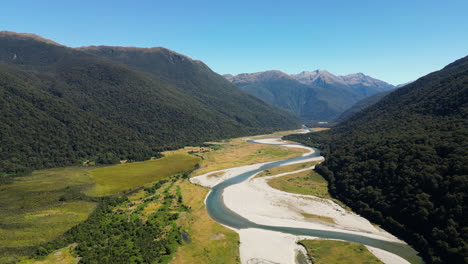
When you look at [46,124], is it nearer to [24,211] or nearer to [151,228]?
[24,211]

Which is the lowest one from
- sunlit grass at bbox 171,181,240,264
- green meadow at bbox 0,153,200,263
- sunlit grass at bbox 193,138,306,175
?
sunlit grass at bbox 171,181,240,264

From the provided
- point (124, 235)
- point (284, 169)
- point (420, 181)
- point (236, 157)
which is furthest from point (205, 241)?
point (236, 157)

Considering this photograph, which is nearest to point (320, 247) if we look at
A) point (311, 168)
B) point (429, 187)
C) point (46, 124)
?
point (429, 187)

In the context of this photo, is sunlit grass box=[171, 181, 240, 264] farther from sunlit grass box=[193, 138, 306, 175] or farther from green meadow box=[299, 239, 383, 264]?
sunlit grass box=[193, 138, 306, 175]

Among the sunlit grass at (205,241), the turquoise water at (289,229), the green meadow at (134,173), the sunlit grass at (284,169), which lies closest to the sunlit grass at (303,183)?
the sunlit grass at (284,169)

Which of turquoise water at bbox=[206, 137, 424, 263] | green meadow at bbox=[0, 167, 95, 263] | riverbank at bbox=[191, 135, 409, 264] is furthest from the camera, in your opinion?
green meadow at bbox=[0, 167, 95, 263]

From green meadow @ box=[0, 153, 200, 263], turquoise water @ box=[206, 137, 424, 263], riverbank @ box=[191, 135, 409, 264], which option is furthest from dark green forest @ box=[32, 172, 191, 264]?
riverbank @ box=[191, 135, 409, 264]

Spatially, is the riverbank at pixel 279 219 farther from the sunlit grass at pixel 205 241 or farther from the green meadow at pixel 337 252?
the sunlit grass at pixel 205 241

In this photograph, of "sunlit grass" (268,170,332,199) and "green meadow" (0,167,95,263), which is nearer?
"green meadow" (0,167,95,263)

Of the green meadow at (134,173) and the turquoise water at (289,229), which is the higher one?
the green meadow at (134,173)
